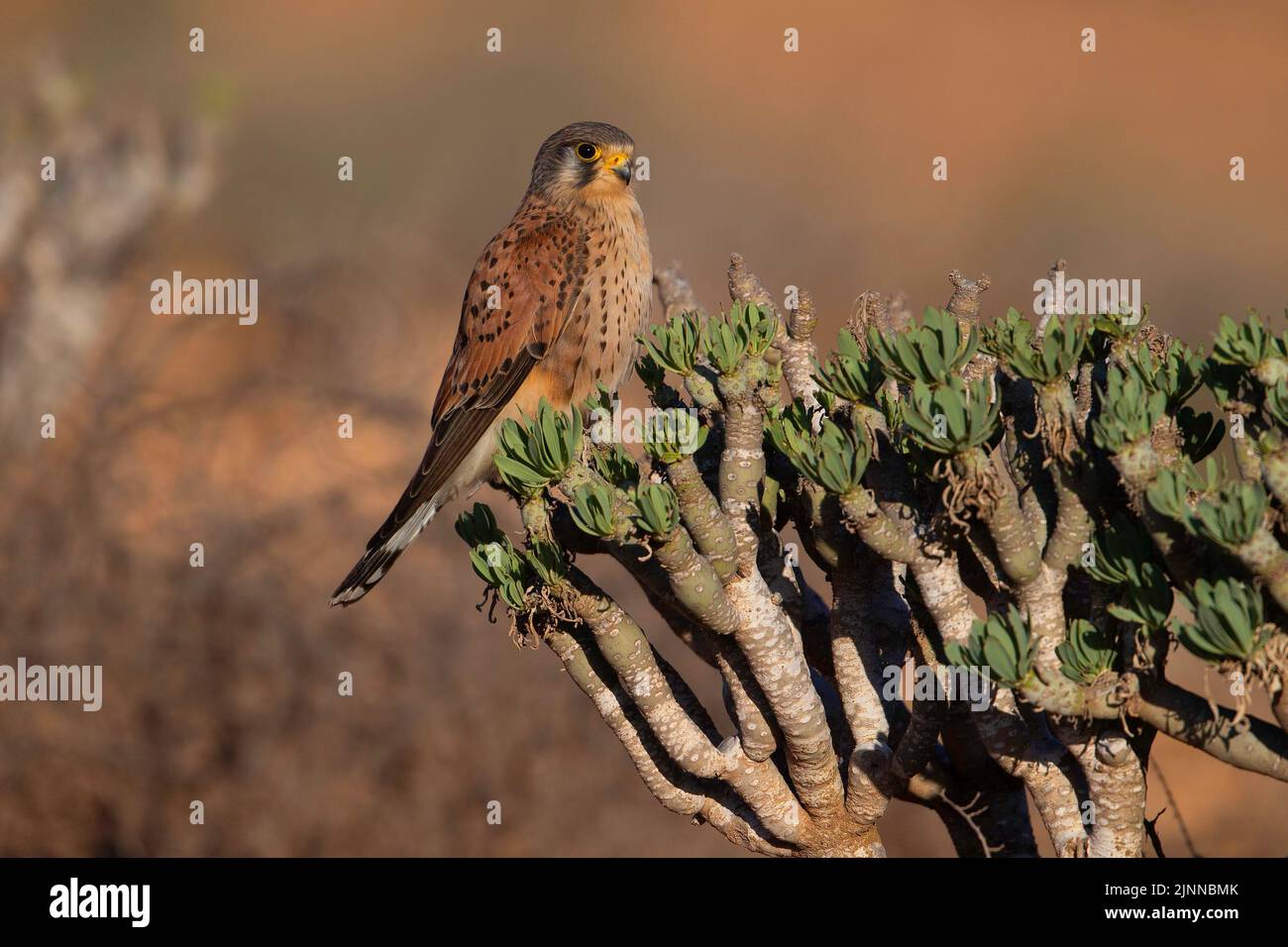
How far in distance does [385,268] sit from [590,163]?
157 inches

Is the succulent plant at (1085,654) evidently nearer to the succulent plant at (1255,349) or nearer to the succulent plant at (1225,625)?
the succulent plant at (1225,625)

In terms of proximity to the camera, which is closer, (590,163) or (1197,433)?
(1197,433)

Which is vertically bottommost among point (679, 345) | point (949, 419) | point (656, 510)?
point (656, 510)

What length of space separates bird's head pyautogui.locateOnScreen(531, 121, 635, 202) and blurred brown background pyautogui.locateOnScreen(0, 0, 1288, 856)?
2.28 meters

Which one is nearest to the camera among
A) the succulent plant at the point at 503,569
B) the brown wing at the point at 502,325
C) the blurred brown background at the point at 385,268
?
the succulent plant at the point at 503,569

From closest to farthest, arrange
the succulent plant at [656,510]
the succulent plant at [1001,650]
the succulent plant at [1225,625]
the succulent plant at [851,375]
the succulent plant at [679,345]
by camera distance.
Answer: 1. the succulent plant at [1225,625]
2. the succulent plant at [1001,650]
3. the succulent plant at [656,510]
4. the succulent plant at [851,375]
5. the succulent plant at [679,345]

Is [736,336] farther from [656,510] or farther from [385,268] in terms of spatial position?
[385,268]

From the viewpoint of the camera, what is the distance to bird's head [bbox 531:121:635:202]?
4.81 meters

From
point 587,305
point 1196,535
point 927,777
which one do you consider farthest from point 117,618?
point 1196,535

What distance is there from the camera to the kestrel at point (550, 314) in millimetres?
4430

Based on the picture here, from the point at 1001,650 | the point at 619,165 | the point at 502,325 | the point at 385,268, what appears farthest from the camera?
the point at 385,268

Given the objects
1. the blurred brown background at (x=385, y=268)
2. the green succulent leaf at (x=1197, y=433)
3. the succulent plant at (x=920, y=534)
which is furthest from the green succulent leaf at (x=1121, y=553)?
the blurred brown background at (x=385, y=268)

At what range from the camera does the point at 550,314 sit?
14.8 ft

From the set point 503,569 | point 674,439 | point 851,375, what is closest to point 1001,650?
point 851,375
